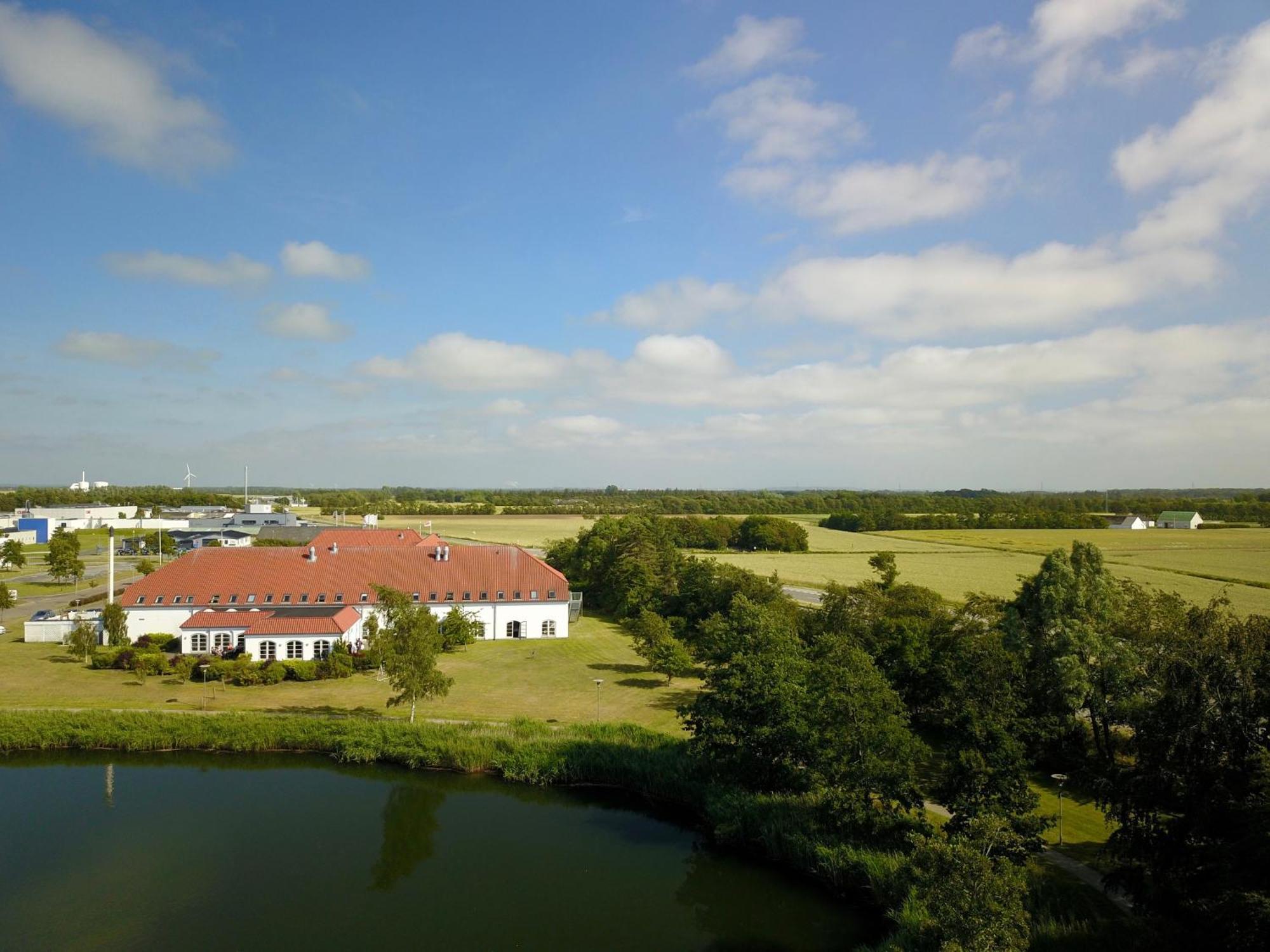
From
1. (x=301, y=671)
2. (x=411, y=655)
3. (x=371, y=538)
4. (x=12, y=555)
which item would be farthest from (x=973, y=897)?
(x=12, y=555)

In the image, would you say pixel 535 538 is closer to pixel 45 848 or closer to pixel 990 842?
pixel 45 848

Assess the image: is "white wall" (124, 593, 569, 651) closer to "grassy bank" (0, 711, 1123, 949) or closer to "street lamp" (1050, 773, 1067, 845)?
"grassy bank" (0, 711, 1123, 949)

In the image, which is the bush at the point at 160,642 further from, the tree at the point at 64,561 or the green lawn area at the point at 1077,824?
the green lawn area at the point at 1077,824

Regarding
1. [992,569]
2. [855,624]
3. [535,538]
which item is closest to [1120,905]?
[855,624]

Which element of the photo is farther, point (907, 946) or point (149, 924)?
point (149, 924)

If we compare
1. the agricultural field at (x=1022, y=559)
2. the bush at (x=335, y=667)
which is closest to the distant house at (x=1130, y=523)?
the agricultural field at (x=1022, y=559)

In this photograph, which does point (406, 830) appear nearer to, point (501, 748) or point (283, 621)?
point (501, 748)
